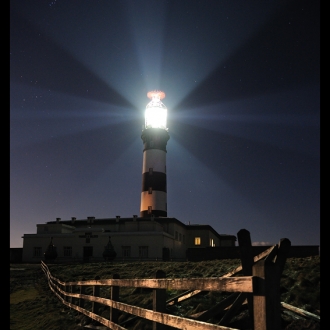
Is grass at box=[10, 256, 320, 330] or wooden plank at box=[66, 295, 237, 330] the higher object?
wooden plank at box=[66, 295, 237, 330]

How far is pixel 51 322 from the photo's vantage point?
10742 millimetres

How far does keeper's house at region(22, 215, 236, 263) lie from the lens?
45.5m

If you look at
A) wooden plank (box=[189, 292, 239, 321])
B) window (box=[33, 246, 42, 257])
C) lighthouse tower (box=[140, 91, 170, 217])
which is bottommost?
window (box=[33, 246, 42, 257])

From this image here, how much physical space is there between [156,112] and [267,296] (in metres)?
57.5

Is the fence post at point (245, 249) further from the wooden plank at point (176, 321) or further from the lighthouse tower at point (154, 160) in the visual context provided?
the lighthouse tower at point (154, 160)

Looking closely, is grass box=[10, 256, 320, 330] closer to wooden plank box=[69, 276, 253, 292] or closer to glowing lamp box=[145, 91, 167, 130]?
wooden plank box=[69, 276, 253, 292]

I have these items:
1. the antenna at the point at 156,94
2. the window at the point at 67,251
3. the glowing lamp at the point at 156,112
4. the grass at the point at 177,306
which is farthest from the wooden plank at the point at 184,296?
the antenna at the point at 156,94

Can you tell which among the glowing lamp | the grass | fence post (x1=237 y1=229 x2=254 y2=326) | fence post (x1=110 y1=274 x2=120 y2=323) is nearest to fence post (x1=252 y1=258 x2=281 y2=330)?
fence post (x1=237 y1=229 x2=254 y2=326)

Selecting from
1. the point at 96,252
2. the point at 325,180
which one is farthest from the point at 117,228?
the point at 325,180

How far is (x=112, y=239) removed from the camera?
4712cm

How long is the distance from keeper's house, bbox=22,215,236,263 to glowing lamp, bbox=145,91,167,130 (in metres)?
16.0

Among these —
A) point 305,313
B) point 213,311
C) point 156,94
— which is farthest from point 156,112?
point 213,311

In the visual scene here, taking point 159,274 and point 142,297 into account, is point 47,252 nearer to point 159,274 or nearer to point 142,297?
point 142,297

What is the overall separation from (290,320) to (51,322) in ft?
24.1
